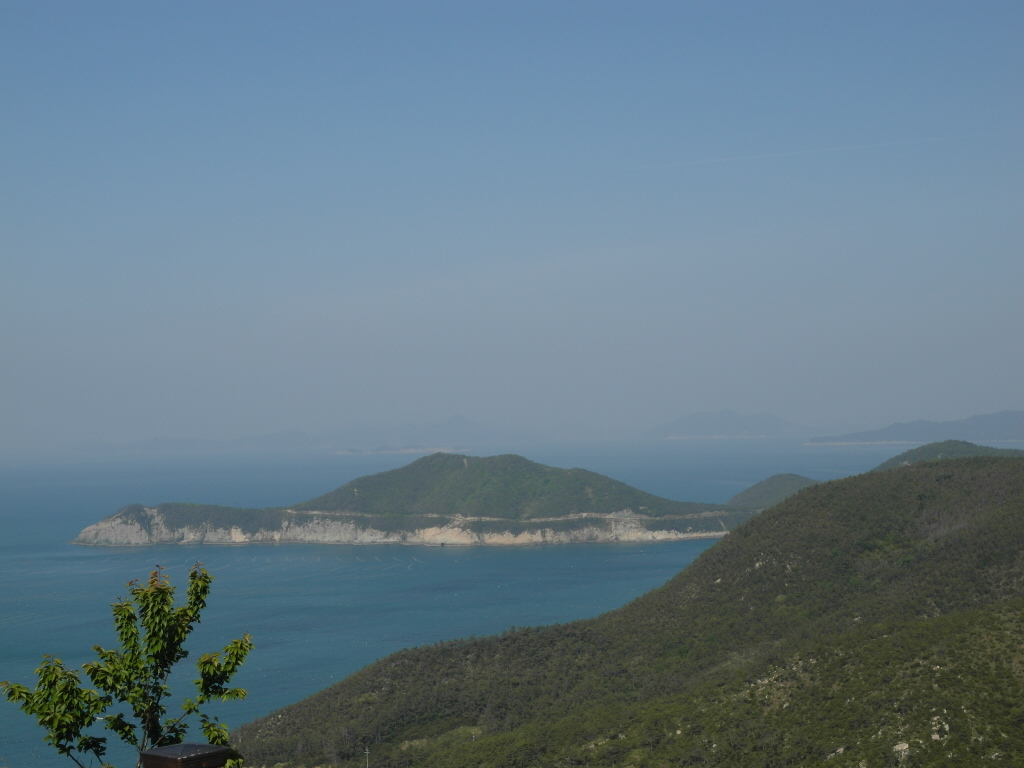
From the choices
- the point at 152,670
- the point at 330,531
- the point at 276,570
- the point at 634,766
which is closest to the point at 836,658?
the point at 634,766

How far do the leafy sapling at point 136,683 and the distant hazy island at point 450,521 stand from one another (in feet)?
533

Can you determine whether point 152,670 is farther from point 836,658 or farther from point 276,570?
point 276,570

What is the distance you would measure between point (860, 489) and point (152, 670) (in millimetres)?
70994

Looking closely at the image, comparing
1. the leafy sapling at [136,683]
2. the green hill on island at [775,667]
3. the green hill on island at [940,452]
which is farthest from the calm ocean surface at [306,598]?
the leafy sapling at [136,683]

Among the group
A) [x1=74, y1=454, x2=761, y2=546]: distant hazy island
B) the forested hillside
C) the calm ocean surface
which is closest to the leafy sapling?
the calm ocean surface

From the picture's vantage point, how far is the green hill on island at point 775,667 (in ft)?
120

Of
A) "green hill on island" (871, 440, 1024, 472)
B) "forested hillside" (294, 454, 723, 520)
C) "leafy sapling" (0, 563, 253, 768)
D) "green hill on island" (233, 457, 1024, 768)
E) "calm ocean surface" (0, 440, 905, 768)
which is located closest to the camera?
"leafy sapling" (0, 563, 253, 768)

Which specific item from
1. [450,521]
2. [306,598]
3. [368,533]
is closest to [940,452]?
[450,521]

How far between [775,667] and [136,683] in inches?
1476

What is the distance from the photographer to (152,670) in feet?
42.8

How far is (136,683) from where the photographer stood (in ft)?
42.3

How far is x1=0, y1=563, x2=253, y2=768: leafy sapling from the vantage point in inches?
476

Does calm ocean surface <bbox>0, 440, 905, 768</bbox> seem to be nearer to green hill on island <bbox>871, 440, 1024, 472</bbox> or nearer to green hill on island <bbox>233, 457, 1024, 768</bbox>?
green hill on island <bbox>233, 457, 1024, 768</bbox>

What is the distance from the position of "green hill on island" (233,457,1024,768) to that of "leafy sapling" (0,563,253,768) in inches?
1114
